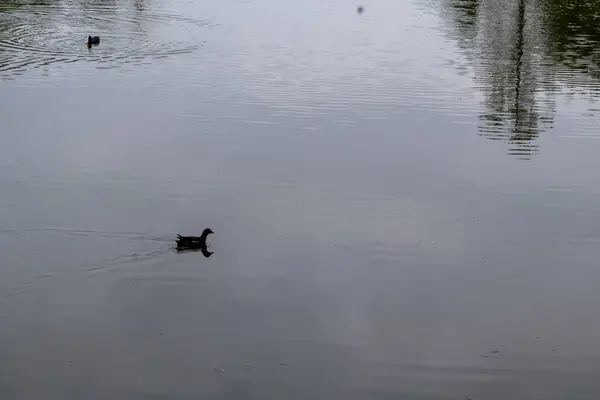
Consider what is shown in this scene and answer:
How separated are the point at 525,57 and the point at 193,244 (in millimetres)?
29817

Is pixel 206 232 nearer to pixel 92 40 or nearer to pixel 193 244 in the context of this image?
pixel 193 244

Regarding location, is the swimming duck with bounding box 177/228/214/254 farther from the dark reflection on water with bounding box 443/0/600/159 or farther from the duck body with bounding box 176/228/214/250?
the dark reflection on water with bounding box 443/0/600/159

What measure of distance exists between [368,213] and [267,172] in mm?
4348

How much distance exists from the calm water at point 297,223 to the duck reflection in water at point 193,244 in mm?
258

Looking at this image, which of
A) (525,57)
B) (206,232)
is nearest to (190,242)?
(206,232)

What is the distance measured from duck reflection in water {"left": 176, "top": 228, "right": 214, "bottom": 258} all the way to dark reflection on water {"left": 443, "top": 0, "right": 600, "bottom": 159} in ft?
43.0

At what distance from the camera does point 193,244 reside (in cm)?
2097

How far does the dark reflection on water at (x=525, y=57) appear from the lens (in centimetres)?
3512

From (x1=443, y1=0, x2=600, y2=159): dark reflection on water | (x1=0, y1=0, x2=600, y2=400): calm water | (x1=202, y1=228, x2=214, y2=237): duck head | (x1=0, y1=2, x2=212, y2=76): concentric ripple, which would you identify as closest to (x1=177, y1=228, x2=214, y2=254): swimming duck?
(x1=202, y1=228, x2=214, y2=237): duck head

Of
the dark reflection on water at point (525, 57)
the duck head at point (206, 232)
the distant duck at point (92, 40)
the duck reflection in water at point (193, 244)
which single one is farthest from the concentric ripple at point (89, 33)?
the duck reflection in water at point (193, 244)

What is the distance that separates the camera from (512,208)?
2516 centimetres

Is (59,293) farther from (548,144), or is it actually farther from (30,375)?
(548,144)

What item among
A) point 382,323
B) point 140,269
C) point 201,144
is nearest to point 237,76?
point 201,144

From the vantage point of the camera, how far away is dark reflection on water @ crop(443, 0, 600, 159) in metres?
35.1
